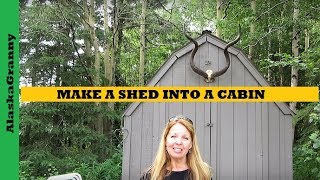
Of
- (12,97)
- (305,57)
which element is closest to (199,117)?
(305,57)

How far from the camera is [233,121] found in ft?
20.3

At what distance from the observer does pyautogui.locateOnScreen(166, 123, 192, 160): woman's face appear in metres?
2.19

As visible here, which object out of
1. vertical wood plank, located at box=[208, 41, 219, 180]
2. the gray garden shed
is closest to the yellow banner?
the gray garden shed

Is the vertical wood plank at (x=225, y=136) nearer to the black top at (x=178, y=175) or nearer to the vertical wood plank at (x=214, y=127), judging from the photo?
the vertical wood plank at (x=214, y=127)

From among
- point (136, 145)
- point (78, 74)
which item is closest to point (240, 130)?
point (136, 145)

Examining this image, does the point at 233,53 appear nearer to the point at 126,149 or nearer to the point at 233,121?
the point at 233,121

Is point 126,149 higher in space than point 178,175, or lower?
lower

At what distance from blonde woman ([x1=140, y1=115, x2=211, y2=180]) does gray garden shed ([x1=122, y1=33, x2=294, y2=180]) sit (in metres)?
3.90

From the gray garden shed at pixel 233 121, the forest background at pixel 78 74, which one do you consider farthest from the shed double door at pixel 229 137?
the forest background at pixel 78 74

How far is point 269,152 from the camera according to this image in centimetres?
618

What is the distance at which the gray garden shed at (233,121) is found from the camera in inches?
242

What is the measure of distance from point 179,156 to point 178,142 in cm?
7

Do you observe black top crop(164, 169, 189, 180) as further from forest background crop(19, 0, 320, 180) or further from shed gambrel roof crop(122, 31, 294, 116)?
forest background crop(19, 0, 320, 180)

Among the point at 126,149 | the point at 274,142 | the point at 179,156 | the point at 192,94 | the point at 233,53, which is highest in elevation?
the point at 233,53
